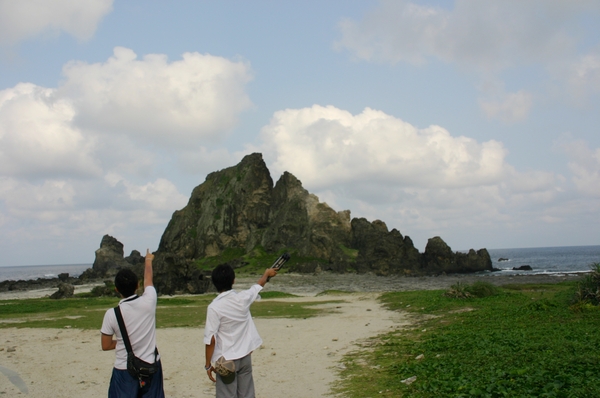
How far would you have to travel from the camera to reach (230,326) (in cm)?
641

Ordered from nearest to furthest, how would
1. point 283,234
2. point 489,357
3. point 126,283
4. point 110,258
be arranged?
1. point 126,283
2. point 489,357
3. point 283,234
4. point 110,258

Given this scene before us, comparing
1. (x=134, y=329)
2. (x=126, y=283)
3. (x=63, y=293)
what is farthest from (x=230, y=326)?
(x=63, y=293)

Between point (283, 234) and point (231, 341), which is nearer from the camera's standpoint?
point (231, 341)

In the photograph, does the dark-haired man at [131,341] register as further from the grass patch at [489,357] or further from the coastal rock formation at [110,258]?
the coastal rock formation at [110,258]

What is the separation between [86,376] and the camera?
11.1 metres

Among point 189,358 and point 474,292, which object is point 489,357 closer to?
point 189,358

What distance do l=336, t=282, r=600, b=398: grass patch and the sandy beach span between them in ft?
3.22

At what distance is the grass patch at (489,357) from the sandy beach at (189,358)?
3.22 ft

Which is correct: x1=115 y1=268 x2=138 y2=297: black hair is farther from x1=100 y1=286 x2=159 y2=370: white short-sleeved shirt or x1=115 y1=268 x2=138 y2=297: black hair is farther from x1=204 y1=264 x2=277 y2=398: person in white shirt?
x1=204 y1=264 x2=277 y2=398: person in white shirt

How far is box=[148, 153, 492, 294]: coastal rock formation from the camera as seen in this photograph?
294 ft

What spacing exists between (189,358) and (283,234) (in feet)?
323

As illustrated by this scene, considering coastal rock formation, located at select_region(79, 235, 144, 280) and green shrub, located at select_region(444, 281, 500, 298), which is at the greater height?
coastal rock formation, located at select_region(79, 235, 144, 280)

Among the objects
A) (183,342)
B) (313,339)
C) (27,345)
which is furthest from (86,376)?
(313,339)

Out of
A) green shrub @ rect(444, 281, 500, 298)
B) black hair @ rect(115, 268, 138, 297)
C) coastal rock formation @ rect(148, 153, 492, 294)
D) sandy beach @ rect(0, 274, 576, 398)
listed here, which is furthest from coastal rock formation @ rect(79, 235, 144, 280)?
black hair @ rect(115, 268, 138, 297)
